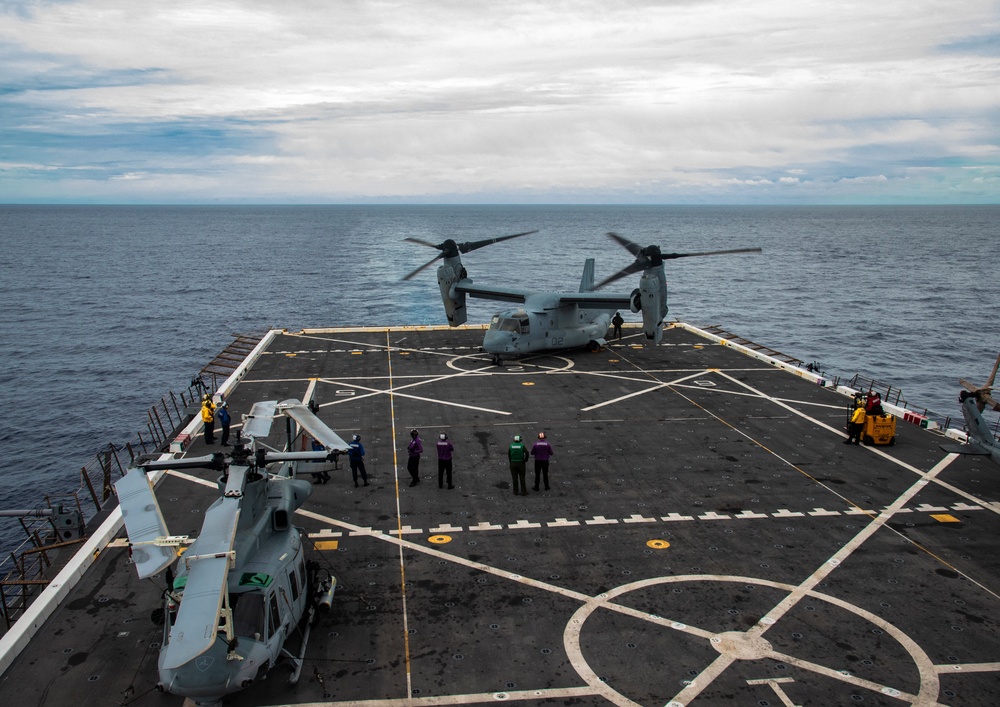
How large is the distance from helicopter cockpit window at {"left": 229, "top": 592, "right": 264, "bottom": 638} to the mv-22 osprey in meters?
25.1

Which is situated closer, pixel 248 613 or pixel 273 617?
pixel 248 613

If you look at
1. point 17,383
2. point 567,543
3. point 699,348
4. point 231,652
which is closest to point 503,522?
point 567,543

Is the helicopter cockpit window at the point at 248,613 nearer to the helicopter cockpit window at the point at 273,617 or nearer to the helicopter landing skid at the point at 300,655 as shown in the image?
the helicopter cockpit window at the point at 273,617

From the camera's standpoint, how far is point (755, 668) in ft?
42.1

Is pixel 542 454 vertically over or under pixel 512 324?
under

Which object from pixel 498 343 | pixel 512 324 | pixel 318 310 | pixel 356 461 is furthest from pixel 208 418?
pixel 318 310

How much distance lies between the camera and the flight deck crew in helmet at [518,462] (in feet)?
65.1

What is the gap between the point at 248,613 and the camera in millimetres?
11227

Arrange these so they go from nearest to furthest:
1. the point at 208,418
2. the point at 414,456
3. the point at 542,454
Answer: the point at 542,454 < the point at 414,456 < the point at 208,418

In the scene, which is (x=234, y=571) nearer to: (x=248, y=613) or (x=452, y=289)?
(x=248, y=613)

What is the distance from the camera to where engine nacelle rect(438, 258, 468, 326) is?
40.1 metres

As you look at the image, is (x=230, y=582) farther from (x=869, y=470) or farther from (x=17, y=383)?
(x=17, y=383)

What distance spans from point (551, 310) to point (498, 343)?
144 inches

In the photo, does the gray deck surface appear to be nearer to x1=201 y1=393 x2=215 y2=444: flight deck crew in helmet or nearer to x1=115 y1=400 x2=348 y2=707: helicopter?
x1=201 y1=393 x2=215 y2=444: flight deck crew in helmet
